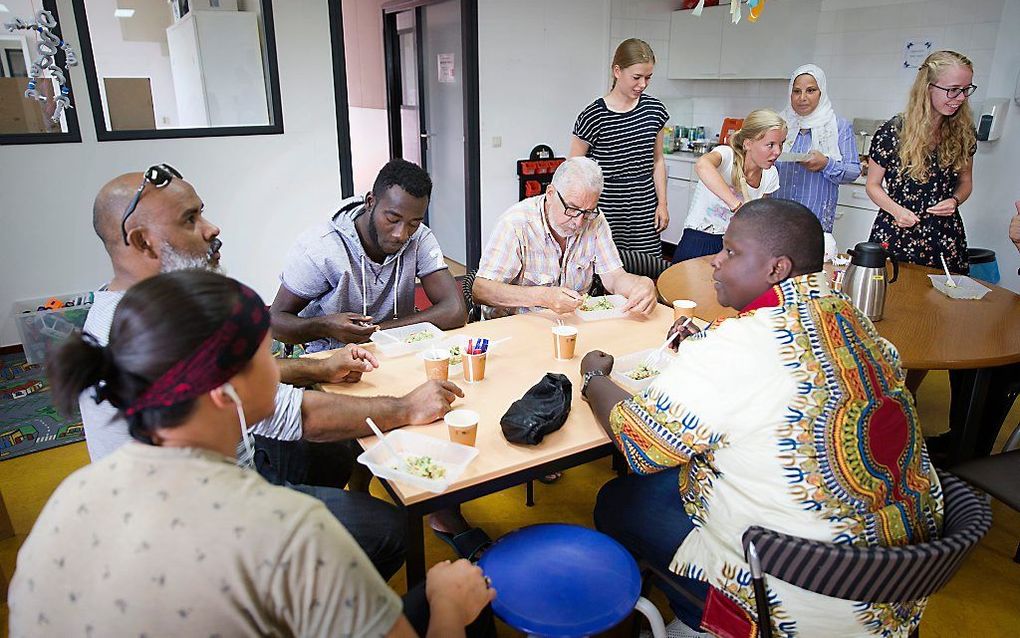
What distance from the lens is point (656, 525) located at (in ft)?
5.56

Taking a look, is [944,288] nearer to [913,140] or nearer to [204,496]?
[913,140]

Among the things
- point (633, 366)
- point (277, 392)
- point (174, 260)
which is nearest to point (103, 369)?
point (277, 392)

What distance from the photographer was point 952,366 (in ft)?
6.84

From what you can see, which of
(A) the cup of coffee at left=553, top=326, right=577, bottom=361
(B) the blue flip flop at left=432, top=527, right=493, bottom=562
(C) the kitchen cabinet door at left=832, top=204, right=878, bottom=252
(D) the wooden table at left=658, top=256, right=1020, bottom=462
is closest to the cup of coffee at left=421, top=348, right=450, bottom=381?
(A) the cup of coffee at left=553, top=326, right=577, bottom=361

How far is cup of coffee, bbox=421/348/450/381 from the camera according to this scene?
1891 millimetres

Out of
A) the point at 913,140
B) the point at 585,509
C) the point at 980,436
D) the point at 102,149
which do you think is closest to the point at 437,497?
the point at 585,509

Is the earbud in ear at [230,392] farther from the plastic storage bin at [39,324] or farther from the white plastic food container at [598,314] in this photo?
the plastic storage bin at [39,324]

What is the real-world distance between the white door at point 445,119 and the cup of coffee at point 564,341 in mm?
3905

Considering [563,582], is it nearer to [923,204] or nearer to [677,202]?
[923,204]

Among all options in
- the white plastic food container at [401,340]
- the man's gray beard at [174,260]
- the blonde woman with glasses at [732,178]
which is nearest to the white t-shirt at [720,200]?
the blonde woman with glasses at [732,178]

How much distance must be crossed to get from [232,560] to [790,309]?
1098 mm

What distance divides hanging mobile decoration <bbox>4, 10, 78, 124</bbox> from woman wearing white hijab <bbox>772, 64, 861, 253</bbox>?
4109 mm

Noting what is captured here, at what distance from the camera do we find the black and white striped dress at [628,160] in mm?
3957

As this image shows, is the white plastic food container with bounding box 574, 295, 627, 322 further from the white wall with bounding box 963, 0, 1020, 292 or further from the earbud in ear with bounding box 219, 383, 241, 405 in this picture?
the white wall with bounding box 963, 0, 1020, 292
